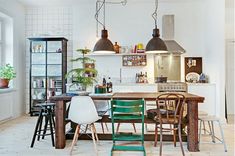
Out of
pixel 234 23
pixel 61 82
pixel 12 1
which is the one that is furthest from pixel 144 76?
pixel 12 1

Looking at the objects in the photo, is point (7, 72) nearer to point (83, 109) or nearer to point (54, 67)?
point (54, 67)

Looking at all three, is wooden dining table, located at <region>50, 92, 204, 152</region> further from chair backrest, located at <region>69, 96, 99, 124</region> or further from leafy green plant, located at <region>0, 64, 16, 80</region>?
leafy green plant, located at <region>0, 64, 16, 80</region>

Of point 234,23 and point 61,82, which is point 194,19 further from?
point 61,82

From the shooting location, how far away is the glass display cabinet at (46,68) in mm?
7246

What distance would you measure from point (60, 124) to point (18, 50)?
12.6 feet

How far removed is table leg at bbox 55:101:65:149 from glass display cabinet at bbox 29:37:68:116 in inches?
127

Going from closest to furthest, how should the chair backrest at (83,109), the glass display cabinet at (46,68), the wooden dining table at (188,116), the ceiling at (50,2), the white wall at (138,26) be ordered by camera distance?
the chair backrest at (83,109)
the wooden dining table at (188,116)
the ceiling at (50,2)
the white wall at (138,26)
the glass display cabinet at (46,68)

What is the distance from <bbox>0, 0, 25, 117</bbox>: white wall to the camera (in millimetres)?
6746

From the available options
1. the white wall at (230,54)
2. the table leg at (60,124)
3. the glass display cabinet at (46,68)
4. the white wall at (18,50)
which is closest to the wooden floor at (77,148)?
the table leg at (60,124)

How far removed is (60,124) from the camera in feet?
13.4

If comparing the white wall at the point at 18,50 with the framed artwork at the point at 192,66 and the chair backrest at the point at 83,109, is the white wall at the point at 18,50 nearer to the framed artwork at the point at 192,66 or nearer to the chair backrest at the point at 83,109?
the chair backrest at the point at 83,109

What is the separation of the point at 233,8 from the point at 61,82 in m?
5.29

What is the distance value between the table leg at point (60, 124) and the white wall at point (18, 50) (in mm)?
3059

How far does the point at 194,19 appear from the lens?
7.13 m
